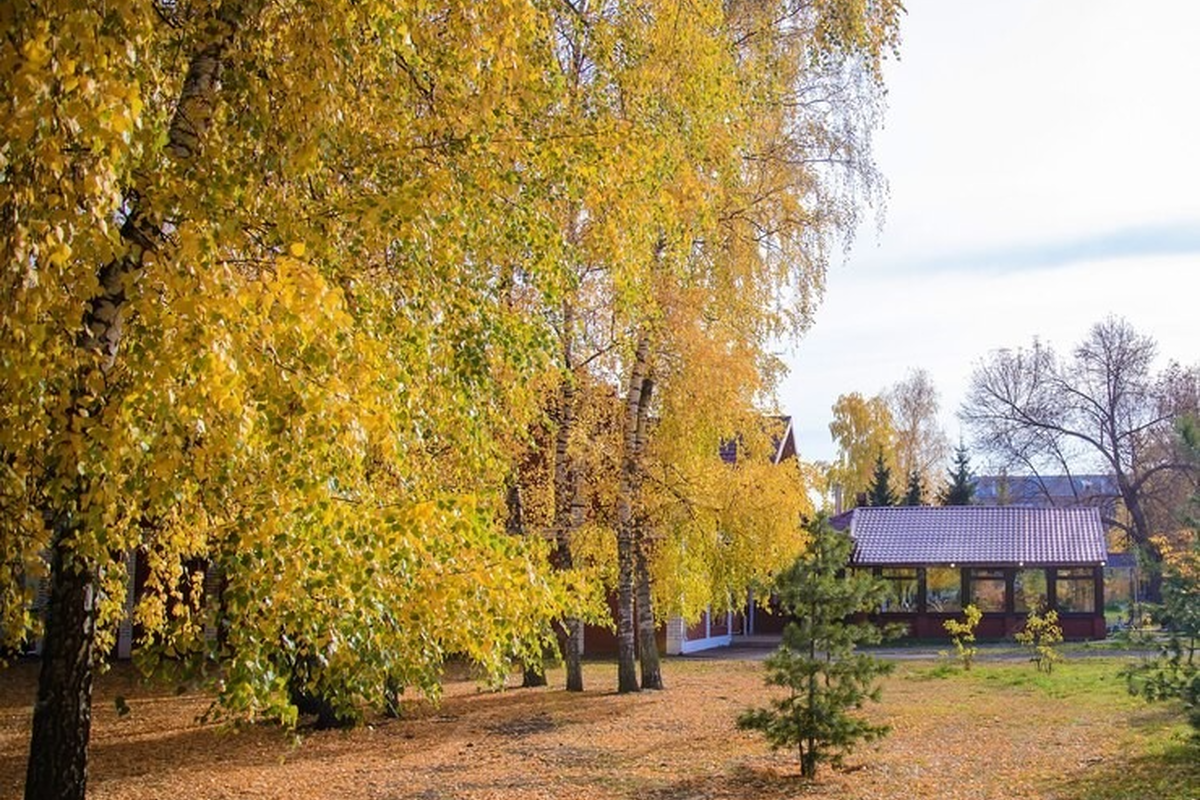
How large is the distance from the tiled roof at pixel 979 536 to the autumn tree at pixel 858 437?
15870mm

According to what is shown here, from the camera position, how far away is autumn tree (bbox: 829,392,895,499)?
169ft

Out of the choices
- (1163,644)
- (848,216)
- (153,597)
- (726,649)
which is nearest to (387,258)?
(153,597)

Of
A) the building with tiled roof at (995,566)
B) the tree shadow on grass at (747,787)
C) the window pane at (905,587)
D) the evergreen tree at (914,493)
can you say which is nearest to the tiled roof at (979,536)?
the building with tiled roof at (995,566)

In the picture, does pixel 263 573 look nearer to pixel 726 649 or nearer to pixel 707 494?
pixel 707 494

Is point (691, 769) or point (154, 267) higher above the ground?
point (154, 267)

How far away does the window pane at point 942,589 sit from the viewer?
3338 cm

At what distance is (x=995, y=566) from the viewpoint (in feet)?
106

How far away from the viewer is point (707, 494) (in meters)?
18.4

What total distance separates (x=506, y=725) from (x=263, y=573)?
1115cm

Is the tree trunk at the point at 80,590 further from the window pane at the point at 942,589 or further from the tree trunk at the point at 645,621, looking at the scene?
the window pane at the point at 942,589

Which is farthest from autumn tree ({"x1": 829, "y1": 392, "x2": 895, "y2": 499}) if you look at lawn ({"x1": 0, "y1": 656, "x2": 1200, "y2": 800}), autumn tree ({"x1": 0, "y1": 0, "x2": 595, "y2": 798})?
autumn tree ({"x1": 0, "y1": 0, "x2": 595, "y2": 798})

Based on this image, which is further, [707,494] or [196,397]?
[707,494]

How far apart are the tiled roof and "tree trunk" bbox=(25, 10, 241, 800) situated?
2759 centimetres

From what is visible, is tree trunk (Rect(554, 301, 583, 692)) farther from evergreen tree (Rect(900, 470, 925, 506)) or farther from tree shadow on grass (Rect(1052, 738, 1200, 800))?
evergreen tree (Rect(900, 470, 925, 506))
